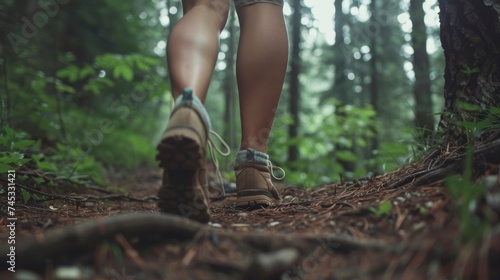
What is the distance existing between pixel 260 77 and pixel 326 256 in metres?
0.97

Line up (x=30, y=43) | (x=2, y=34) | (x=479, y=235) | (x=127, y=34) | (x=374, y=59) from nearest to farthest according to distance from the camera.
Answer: (x=479, y=235), (x=2, y=34), (x=30, y=43), (x=127, y=34), (x=374, y=59)

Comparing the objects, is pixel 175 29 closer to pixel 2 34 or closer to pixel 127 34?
pixel 2 34

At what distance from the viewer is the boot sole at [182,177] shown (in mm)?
1204

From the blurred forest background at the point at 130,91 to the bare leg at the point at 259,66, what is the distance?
3.03 feet

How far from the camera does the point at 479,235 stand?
767mm

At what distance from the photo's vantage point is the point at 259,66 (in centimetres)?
171

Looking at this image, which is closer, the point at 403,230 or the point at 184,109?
the point at 403,230

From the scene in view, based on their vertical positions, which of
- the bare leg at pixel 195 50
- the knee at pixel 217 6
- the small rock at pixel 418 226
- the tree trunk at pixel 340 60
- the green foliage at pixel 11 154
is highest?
the tree trunk at pixel 340 60

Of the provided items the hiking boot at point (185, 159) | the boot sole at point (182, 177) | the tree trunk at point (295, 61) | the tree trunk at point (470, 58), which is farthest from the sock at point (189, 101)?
the tree trunk at point (295, 61)

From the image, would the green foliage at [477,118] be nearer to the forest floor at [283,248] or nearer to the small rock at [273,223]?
the forest floor at [283,248]

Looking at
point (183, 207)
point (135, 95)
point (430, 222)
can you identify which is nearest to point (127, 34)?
point (135, 95)

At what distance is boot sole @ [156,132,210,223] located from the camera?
1.20 meters

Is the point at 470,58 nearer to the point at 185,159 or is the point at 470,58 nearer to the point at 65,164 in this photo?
the point at 185,159

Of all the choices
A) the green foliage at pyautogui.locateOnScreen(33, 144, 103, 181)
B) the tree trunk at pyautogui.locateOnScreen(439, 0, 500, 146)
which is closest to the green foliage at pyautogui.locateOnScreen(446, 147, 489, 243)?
the tree trunk at pyautogui.locateOnScreen(439, 0, 500, 146)
